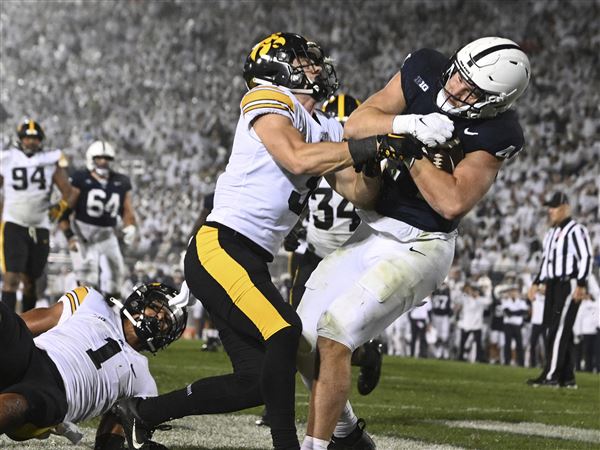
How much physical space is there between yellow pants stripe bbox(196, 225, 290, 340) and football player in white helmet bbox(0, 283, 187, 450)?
26cm

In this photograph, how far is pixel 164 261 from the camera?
17.3 metres

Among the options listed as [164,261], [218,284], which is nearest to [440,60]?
[218,284]

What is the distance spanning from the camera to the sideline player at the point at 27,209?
9.59 m

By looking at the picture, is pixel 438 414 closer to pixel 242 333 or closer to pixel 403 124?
pixel 242 333

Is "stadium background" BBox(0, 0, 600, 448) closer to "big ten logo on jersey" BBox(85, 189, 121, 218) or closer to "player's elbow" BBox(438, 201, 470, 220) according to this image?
"big ten logo on jersey" BBox(85, 189, 121, 218)

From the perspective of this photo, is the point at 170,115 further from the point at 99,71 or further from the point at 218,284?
the point at 218,284

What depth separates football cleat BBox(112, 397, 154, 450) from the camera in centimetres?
402

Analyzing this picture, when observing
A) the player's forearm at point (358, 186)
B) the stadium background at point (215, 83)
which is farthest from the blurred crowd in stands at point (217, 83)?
the player's forearm at point (358, 186)

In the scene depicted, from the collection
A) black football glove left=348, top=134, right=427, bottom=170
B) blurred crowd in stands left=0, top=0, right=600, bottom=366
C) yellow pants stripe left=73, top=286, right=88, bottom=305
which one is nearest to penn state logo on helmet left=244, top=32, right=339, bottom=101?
black football glove left=348, top=134, right=427, bottom=170

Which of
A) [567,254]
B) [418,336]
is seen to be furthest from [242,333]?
[418,336]

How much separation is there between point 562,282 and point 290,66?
659 cm

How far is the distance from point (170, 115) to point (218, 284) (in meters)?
24.2

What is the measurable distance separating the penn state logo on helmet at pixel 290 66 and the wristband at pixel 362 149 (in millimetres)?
427

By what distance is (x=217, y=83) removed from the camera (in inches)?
1105
